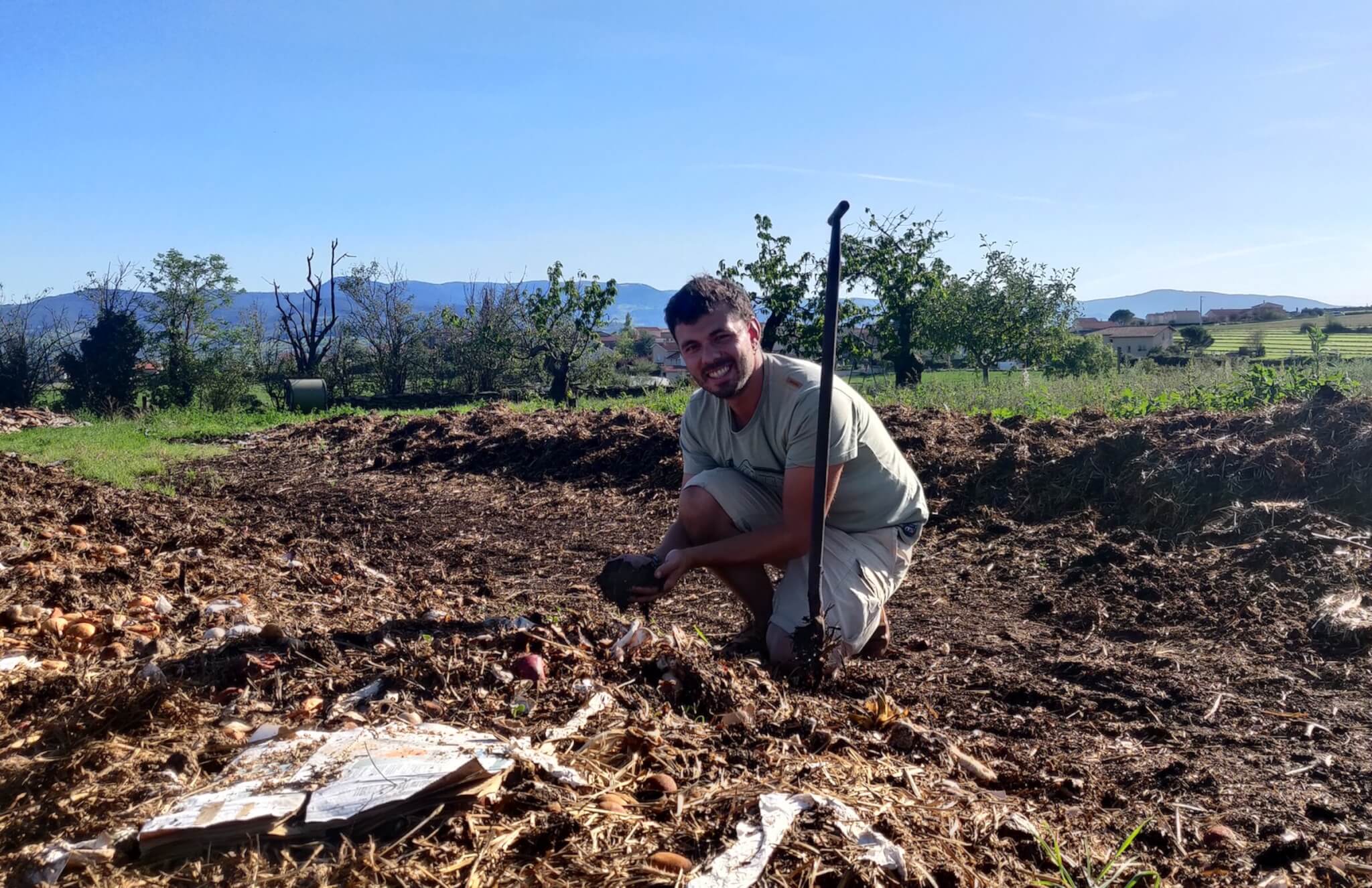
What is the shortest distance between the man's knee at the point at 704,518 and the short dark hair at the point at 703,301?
0.60m

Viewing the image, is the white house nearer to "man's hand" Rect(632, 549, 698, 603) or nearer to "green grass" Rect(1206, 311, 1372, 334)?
"green grass" Rect(1206, 311, 1372, 334)

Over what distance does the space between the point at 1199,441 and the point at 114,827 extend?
6015 millimetres

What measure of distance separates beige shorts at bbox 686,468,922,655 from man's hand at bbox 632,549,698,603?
311 mm

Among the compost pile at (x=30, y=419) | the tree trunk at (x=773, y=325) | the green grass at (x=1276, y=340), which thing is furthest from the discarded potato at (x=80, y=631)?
the green grass at (x=1276, y=340)

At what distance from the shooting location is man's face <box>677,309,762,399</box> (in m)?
3.13

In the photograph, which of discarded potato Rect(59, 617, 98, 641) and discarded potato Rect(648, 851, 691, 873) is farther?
discarded potato Rect(59, 617, 98, 641)

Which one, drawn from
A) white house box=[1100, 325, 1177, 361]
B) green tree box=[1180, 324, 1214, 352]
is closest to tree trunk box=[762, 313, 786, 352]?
→ green tree box=[1180, 324, 1214, 352]

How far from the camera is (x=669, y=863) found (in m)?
1.73

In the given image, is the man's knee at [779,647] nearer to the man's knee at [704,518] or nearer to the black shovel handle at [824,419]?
the black shovel handle at [824,419]

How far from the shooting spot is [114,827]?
1.84 m

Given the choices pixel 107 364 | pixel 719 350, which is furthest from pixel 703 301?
pixel 107 364

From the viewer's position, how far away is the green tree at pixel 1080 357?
33.8 meters

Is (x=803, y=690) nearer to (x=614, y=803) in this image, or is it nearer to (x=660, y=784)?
(x=660, y=784)

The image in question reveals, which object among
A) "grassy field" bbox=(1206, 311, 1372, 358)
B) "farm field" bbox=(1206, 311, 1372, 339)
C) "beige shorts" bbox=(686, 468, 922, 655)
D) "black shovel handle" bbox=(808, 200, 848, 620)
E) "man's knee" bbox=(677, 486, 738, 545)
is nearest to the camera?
"black shovel handle" bbox=(808, 200, 848, 620)
